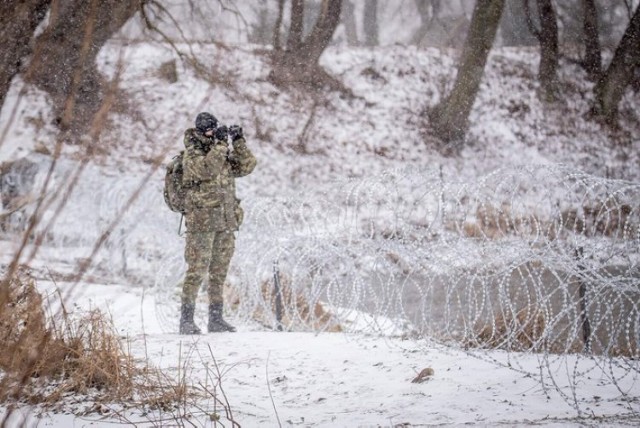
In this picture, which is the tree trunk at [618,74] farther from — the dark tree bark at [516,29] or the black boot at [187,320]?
the black boot at [187,320]

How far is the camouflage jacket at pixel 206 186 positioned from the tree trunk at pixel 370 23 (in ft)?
41.7

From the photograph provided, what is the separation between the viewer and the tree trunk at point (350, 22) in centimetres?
1719

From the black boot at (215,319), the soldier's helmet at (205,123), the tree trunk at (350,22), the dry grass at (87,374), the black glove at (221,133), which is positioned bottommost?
the black boot at (215,319)

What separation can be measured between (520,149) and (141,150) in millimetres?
8371

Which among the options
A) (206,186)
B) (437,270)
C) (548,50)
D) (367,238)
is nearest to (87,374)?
(206,186)

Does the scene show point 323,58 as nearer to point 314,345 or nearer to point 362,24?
point 362,24

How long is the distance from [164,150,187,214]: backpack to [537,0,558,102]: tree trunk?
12.3 m

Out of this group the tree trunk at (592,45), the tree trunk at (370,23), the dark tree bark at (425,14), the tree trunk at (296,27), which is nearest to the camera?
the tree trunk at (296,27)

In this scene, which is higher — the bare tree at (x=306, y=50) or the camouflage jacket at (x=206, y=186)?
the bare tree at (x=306, y=50)

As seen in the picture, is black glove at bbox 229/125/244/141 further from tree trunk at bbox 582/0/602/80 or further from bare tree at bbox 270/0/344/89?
tree trunk at bbox 582/0/602/80

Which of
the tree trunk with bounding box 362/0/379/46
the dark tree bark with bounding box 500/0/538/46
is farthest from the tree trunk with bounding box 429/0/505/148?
the dark tree bark with bounding box 500/0/538/46

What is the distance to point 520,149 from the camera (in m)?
13.5

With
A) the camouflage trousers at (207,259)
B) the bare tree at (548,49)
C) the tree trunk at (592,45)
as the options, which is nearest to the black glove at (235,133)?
the camouflage trousers at (207,259)

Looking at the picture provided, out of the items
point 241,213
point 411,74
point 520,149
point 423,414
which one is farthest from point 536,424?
point 411,74
